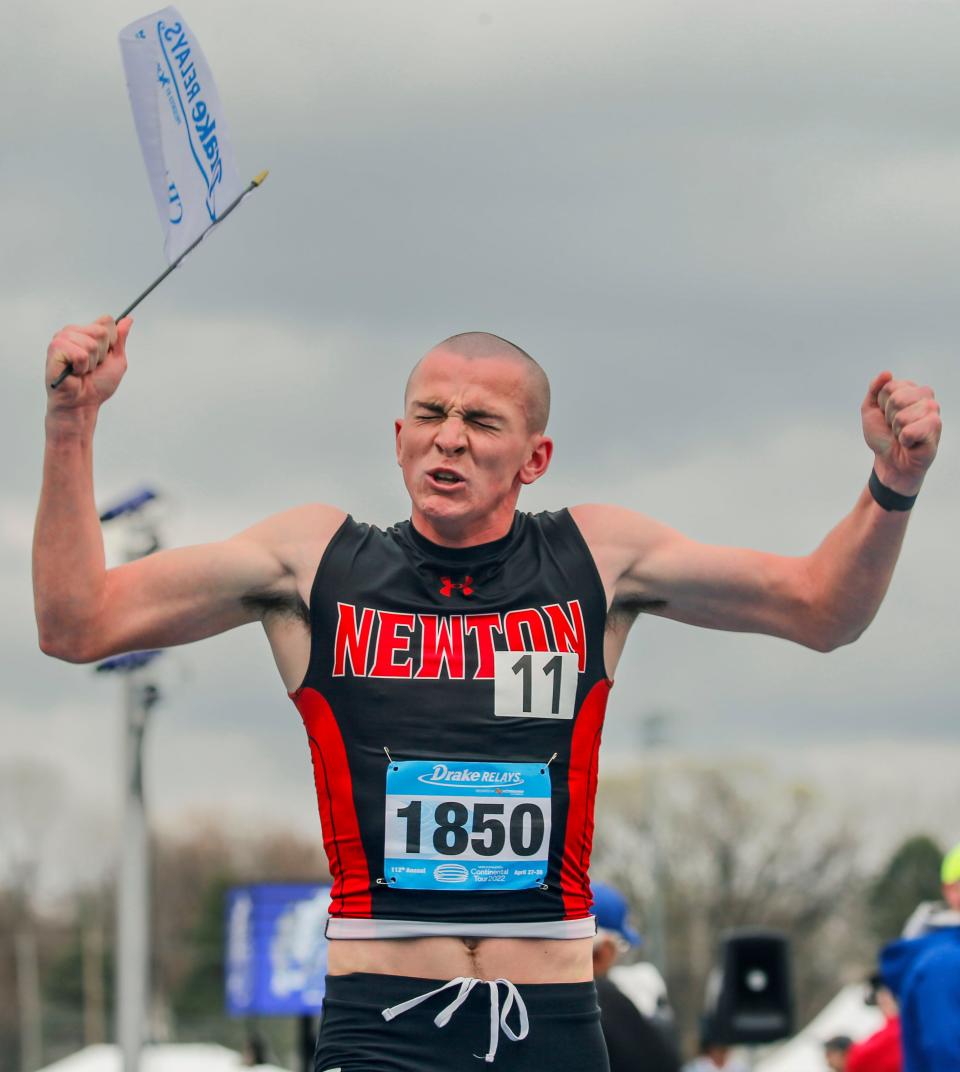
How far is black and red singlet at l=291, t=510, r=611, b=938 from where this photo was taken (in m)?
4.32

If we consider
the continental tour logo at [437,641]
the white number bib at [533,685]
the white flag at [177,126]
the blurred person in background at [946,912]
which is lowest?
the blurred person in background at [946,912]

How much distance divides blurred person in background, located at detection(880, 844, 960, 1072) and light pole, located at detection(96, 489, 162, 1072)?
12577 mm

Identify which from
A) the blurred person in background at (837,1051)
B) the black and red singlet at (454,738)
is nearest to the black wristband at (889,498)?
the black and red singlet at (454,738)

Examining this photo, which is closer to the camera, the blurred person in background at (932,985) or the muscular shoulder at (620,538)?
the muscular shoulder at (620,538)

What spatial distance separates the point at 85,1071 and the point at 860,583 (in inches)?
1240

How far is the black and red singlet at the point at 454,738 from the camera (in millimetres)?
4320

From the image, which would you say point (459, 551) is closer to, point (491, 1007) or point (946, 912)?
point (491, 1007)

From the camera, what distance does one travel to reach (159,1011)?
72.5 metres

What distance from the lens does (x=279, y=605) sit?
14.9ft

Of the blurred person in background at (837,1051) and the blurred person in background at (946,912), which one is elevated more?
the blurred person in background at (946,912)

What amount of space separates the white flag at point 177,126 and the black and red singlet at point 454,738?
33.0 inches

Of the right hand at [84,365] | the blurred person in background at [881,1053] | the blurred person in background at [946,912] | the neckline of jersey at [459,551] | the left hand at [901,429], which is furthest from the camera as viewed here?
the blurred person in background at [881,1053]

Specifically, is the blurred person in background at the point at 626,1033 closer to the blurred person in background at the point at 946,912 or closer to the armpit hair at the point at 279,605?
the blurred person in background at the point at 946,912

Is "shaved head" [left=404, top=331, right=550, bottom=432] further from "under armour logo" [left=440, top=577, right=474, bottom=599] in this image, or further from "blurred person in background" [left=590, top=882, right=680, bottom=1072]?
"blurred person in background" [left=590, top=882, right=680, bottom=1072]
